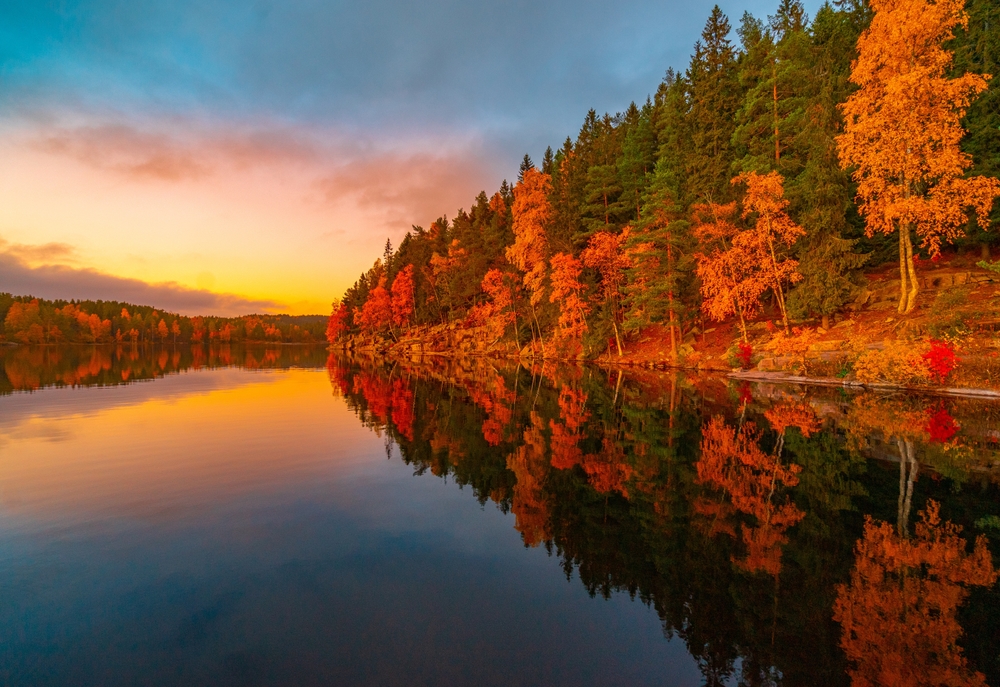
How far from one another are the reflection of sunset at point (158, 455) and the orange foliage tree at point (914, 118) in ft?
94.3

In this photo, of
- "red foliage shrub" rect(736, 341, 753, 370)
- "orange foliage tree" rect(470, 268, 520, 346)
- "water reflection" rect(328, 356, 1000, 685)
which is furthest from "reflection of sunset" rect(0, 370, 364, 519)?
"orange foliage tree" rect(470, 268, 520, 346)

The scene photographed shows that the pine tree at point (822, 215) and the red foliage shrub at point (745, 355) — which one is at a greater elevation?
the pine tree at point (822, 215)

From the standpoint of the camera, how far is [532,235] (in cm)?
4634

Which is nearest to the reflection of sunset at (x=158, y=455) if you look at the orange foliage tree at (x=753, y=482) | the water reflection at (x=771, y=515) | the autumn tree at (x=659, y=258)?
the water reflection at (x=771, y=515)

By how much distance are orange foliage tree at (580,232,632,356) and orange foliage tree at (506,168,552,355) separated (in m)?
4.67

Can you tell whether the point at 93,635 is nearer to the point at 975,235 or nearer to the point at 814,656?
the point at 814,656

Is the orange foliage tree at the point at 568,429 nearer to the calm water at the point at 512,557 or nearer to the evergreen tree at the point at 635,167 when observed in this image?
the calm water at the point at 512,557

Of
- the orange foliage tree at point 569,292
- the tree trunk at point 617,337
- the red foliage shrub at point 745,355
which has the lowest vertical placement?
the red foliage shrub at point 745,355

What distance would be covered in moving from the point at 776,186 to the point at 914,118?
7156mm

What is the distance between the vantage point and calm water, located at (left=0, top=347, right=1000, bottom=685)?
499cm

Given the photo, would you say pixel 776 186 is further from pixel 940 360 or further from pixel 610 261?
pixel 610 261

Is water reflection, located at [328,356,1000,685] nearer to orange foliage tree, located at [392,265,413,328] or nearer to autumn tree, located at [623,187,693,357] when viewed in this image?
autumn tree, located at [623,187,693,357]

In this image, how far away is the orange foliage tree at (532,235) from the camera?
151 feet

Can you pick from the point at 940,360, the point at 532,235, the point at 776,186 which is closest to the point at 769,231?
the point at 776,186
